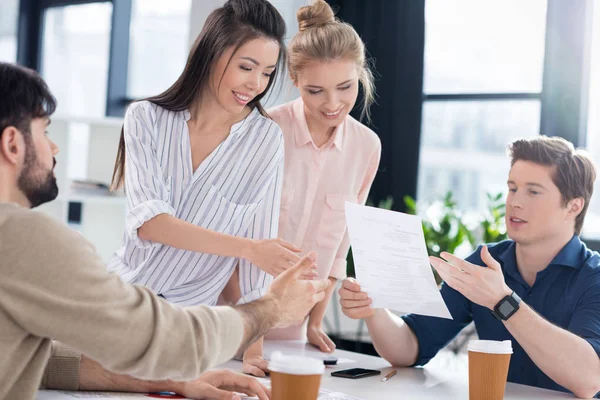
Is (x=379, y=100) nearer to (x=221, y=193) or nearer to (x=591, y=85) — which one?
(x=591, y=85)

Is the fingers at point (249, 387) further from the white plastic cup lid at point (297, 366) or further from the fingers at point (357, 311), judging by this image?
the fingers at point (357, 311)

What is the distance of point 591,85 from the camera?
457cm

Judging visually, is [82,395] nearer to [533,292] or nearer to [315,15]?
[533,292]

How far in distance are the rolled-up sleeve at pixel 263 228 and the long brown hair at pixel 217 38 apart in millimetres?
308

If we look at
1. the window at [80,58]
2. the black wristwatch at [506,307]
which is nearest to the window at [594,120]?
the black wristwatch at [506,307]

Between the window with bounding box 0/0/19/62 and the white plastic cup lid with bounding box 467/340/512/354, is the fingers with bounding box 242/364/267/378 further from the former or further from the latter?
the window with bounding box 0/0/19/62

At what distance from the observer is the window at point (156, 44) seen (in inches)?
259

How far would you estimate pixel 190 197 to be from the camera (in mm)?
2053

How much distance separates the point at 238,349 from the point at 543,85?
3873 millimetres

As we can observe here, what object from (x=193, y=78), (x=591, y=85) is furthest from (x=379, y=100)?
(x=193, y=78)

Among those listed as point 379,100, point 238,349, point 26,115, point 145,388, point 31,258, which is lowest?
point 145,388

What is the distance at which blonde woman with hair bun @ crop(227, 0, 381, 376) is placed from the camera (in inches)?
94.7

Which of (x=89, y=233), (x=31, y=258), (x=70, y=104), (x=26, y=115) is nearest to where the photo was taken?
(x=31, y=258)

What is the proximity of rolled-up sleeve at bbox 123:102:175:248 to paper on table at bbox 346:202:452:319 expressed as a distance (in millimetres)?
541
